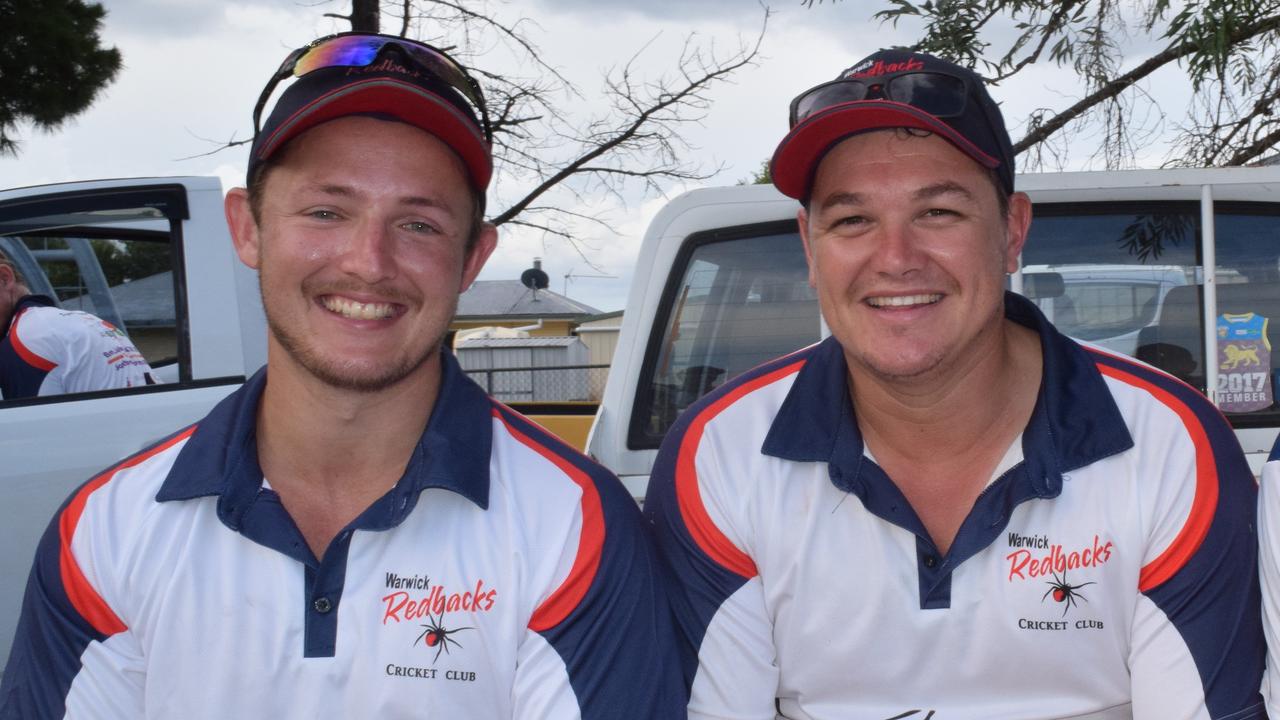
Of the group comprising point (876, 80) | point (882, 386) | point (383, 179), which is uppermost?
point (876, 80)

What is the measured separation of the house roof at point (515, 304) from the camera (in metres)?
42.1

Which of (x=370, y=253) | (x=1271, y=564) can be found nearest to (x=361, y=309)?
(x=370, y=253)

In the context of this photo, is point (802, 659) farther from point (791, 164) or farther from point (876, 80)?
point (876, 80)

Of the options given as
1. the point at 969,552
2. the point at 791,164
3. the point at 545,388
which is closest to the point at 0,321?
the point at 791,164

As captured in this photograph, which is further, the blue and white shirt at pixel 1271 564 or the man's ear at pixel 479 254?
the man's ear at pixel 479 254

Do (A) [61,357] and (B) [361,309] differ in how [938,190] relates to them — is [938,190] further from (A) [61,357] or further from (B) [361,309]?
(A) [61,357]

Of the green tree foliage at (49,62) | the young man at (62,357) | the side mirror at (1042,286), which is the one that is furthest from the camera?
the green tree foliage at (49,62)

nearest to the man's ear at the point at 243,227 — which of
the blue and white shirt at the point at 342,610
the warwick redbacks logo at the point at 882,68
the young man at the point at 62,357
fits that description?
the blue and white shirt at the point at 342,610

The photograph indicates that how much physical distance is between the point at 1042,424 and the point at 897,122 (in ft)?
2.38

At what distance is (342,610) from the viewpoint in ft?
7.11

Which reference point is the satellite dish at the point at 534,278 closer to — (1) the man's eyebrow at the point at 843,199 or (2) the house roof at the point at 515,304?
(2) the house roof at the point at 515,304

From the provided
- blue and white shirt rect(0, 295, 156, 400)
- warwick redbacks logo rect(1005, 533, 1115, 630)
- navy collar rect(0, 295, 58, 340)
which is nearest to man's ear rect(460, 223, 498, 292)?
warwick redbacks logo rect(1005, 533, 1115, 630)

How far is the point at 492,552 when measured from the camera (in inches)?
86.9

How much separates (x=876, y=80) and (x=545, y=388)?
1843 centimetres
